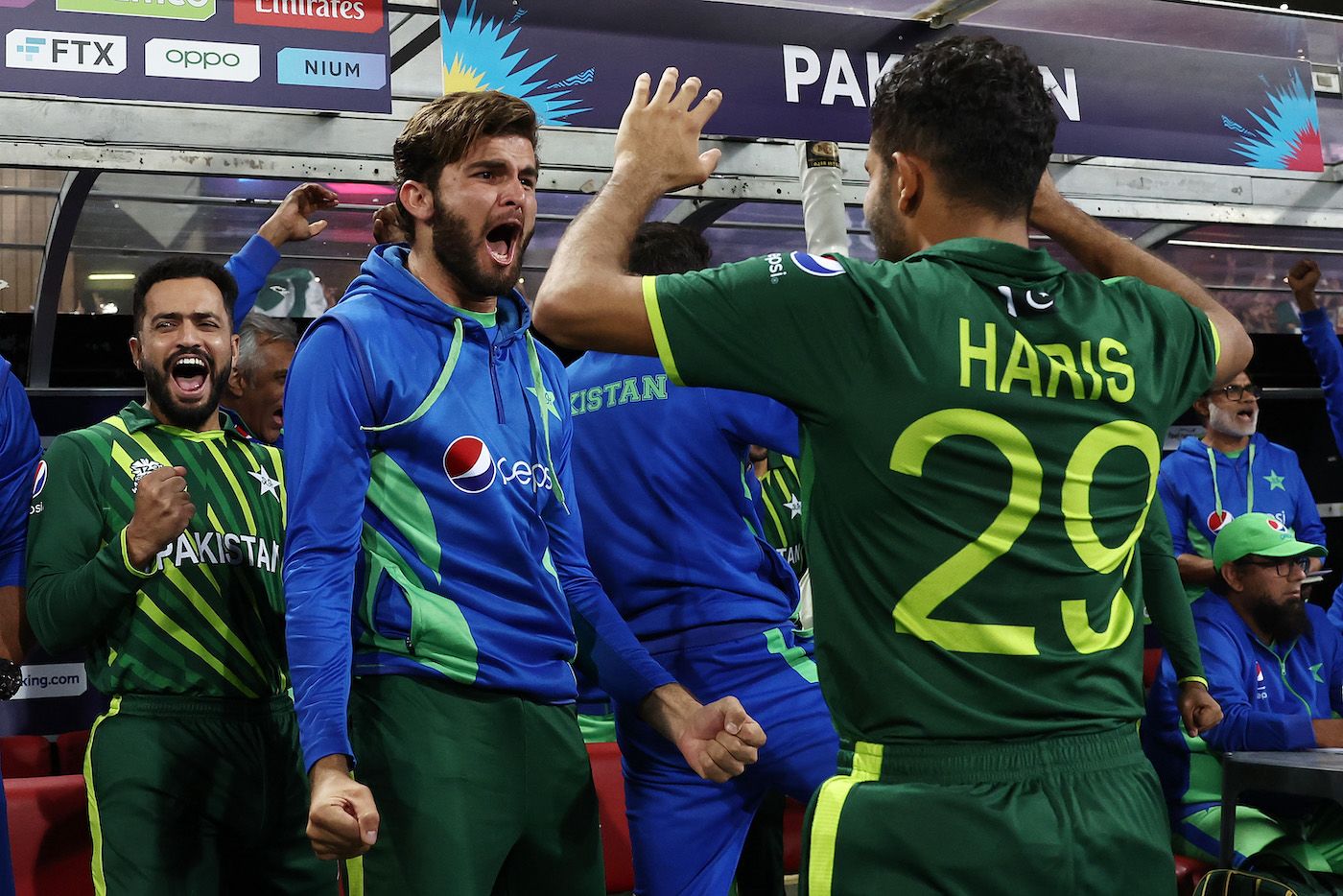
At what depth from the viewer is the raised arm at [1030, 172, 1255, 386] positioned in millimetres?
2076

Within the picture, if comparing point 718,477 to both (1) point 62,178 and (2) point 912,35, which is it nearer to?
(2) point 912,35

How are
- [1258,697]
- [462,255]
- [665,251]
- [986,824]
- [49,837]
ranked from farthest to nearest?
1. [1258,697]
2. [49,837]
3. [665,251]
4. [462,255]
5. [986,824]

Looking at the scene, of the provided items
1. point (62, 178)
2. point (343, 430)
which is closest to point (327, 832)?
point (343, 430)

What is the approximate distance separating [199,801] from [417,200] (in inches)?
57.3

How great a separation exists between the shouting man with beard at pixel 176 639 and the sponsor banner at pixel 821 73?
1574mm

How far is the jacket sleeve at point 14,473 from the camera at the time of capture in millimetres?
3445

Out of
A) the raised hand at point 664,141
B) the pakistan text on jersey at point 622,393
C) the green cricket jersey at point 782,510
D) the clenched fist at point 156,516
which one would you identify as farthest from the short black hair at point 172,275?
the raised hand at point 664,141

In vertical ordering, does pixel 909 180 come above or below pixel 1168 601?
above

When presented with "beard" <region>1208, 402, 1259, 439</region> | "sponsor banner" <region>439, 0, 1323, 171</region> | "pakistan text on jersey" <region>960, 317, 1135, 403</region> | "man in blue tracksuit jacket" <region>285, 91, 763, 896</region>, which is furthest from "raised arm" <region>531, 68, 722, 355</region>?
"beard" <region>1208, 402, 1259, 439</region>

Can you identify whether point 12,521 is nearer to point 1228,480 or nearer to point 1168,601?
point 1168,601

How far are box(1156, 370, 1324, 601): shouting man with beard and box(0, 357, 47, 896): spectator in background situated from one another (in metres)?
4.67

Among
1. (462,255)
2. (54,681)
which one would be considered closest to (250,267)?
(462,255)

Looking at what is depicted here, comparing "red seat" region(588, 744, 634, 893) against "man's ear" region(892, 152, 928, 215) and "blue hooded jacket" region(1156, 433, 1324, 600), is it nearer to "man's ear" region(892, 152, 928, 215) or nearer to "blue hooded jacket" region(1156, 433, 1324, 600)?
"blue hooded jacket" region(1156, 433, 1324, 600)

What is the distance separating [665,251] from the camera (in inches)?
116
